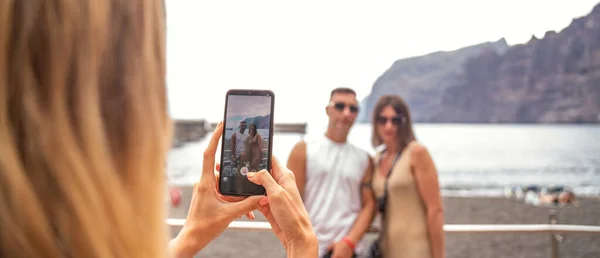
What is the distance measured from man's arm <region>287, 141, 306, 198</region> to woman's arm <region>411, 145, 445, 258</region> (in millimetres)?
376

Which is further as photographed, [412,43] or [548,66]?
[548,66]

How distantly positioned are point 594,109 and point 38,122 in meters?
49.9

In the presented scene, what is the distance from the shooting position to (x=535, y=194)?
15.6 m

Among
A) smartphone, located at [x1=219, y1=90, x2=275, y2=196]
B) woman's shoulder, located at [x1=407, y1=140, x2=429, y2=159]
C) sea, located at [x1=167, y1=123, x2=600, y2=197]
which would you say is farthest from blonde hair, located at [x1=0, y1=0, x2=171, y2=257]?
sea, located at [x1=167, y1=123, x2=600, y2=197]

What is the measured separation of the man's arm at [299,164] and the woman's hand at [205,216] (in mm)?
1060

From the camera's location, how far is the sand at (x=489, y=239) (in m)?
4.62

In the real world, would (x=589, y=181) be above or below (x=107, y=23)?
below

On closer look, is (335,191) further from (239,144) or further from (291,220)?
(291,220)

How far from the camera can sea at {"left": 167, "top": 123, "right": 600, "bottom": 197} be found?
22.5 m

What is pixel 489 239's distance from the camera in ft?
23.4

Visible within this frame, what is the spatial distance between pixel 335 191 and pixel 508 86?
4996cm

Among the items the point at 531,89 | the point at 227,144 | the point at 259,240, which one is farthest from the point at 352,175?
the point at 531,89

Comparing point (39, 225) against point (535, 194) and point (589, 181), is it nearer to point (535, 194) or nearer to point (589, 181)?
point (535, 194)

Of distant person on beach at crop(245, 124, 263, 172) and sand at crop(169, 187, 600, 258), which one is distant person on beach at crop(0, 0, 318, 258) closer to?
distant person on beach at crop(245, 124, 263, 172)
